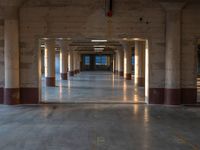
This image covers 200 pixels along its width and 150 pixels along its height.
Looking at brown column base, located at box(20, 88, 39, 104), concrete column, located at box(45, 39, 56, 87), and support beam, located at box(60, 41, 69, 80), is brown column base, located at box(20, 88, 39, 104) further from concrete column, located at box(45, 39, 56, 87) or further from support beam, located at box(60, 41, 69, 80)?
support beam, located at box(60, 41, 69, 80)

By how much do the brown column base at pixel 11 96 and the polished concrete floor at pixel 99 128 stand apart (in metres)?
0.50

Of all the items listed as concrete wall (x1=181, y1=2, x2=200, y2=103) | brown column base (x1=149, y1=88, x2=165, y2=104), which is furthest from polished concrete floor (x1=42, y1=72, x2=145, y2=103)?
concrete wall (x1=181, y1=2, x2=200, y2=103)

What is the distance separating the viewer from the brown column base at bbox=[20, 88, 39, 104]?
14.3 m

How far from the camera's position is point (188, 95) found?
14281 mm

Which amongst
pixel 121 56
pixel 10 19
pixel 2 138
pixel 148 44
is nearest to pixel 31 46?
pixel 10 19

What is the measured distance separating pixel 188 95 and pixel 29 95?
685 centimetres

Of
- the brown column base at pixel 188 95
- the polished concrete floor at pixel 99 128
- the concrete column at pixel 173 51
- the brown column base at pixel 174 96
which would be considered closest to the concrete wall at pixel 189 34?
the brown column base at pixel 188 95

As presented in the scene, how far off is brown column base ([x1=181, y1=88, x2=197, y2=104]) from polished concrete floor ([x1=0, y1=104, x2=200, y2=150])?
1.02 metres

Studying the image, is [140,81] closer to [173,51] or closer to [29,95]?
→ [173,51]

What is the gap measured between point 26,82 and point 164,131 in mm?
7434

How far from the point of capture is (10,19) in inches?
545

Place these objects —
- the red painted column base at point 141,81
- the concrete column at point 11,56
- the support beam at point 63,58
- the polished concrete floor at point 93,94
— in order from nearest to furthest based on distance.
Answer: the concrete column at point 11,56
the polished concrete floor at point 93,94
the red painted column base at point 141,81
the support beam at point 63,58

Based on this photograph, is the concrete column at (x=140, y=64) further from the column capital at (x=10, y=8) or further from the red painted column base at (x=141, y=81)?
the column capital at (x=10, y=8)

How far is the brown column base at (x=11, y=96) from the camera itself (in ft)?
45.9
